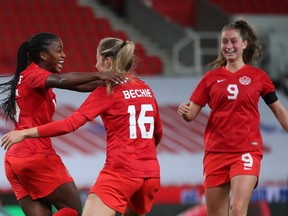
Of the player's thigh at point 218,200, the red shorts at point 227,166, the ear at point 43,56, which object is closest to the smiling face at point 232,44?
the red shorts at point 227,166

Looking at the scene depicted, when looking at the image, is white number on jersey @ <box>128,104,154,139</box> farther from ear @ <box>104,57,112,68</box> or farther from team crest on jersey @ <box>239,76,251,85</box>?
team crest on jersey @ <box>239,76,251,85</box>

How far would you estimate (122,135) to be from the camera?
5566mm

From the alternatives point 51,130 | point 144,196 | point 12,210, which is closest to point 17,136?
point 51,130

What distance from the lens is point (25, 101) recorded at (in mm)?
5934

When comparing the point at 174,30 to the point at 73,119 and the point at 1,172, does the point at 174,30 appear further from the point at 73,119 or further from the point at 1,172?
the point at 73,119

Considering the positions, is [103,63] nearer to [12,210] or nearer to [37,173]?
[37,173]

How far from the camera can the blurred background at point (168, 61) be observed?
391 inches

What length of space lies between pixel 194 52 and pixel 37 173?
28.0ft

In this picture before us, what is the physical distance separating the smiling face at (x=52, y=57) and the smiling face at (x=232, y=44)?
1.29 metres

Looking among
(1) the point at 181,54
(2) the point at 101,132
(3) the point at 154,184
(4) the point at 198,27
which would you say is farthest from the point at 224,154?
(4) the point at 198,27

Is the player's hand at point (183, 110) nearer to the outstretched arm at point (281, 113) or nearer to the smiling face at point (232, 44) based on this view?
the smiling face at point (232, 44)

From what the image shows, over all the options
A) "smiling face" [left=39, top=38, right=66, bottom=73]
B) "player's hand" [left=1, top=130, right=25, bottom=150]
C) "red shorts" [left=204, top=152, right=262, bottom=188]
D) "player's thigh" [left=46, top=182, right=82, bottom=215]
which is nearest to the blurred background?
"red shorts" [left=204, top=152, right=262, bottom=188]

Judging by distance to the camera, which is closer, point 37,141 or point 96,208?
point 96,208

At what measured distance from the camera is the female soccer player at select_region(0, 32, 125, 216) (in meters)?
5.92
